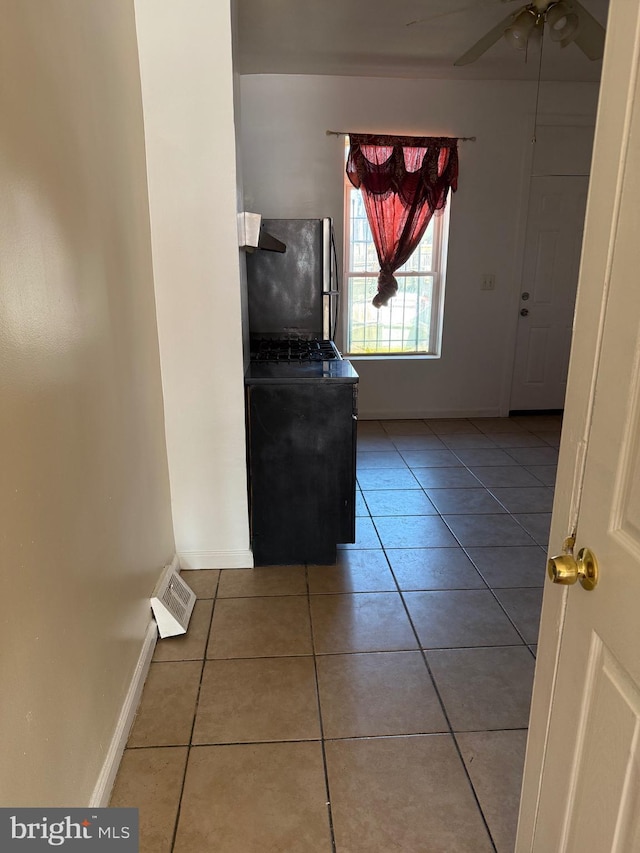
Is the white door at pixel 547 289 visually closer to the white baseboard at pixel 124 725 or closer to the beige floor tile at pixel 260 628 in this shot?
the beige floor tile at pixel 260 628

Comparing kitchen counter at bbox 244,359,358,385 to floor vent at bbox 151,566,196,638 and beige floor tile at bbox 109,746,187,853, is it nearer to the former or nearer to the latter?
floor vent at bbox 151,566,196,638

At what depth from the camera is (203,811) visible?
1.53m

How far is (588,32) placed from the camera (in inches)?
106

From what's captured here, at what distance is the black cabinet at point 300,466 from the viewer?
8.23 ft

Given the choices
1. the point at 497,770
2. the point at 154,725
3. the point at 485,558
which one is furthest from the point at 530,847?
the point at 485,558

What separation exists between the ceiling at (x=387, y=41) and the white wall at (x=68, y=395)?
142cm

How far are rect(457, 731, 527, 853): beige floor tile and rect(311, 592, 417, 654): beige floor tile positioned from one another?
1.53 feet

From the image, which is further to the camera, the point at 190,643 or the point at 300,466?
the point at 300,466

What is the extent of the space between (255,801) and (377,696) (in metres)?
0.52

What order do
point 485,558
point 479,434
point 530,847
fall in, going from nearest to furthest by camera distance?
1. point 530,847
2. point 485,558
3. point 479,434

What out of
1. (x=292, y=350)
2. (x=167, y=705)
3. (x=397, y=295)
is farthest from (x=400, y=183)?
(x=167, y=705)

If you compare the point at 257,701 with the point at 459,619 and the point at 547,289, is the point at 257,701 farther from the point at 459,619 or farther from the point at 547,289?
the point at 547,289

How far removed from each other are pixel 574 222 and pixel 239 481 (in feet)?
12.6

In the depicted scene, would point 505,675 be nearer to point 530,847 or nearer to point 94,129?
point 530,847
